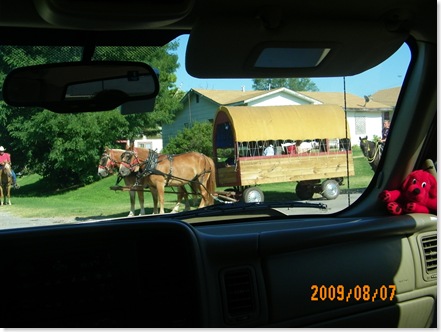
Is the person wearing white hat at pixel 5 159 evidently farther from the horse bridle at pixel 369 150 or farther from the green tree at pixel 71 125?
the horse bridle at pixel 369 150

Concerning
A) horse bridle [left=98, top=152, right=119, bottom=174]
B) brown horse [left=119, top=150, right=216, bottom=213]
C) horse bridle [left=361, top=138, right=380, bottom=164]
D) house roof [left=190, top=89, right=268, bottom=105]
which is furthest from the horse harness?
horse bridle [left=361, top=138, right=380, bottom=164]

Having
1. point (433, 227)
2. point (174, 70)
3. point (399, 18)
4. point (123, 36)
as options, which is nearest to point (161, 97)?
point (174, 70)

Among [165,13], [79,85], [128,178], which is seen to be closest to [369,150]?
[128,178]

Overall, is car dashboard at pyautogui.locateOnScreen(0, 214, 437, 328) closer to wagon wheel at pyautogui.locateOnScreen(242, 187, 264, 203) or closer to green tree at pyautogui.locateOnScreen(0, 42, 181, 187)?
wagon wheel at pyautogui.locateOnScreen(242, 187, 264, 203)

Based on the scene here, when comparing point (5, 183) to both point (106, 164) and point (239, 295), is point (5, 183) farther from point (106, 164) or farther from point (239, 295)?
point (239, 295)

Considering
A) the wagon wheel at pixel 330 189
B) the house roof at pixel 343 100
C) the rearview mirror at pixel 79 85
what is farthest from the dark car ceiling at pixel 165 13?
the wagon wheel at pixel 330 189
